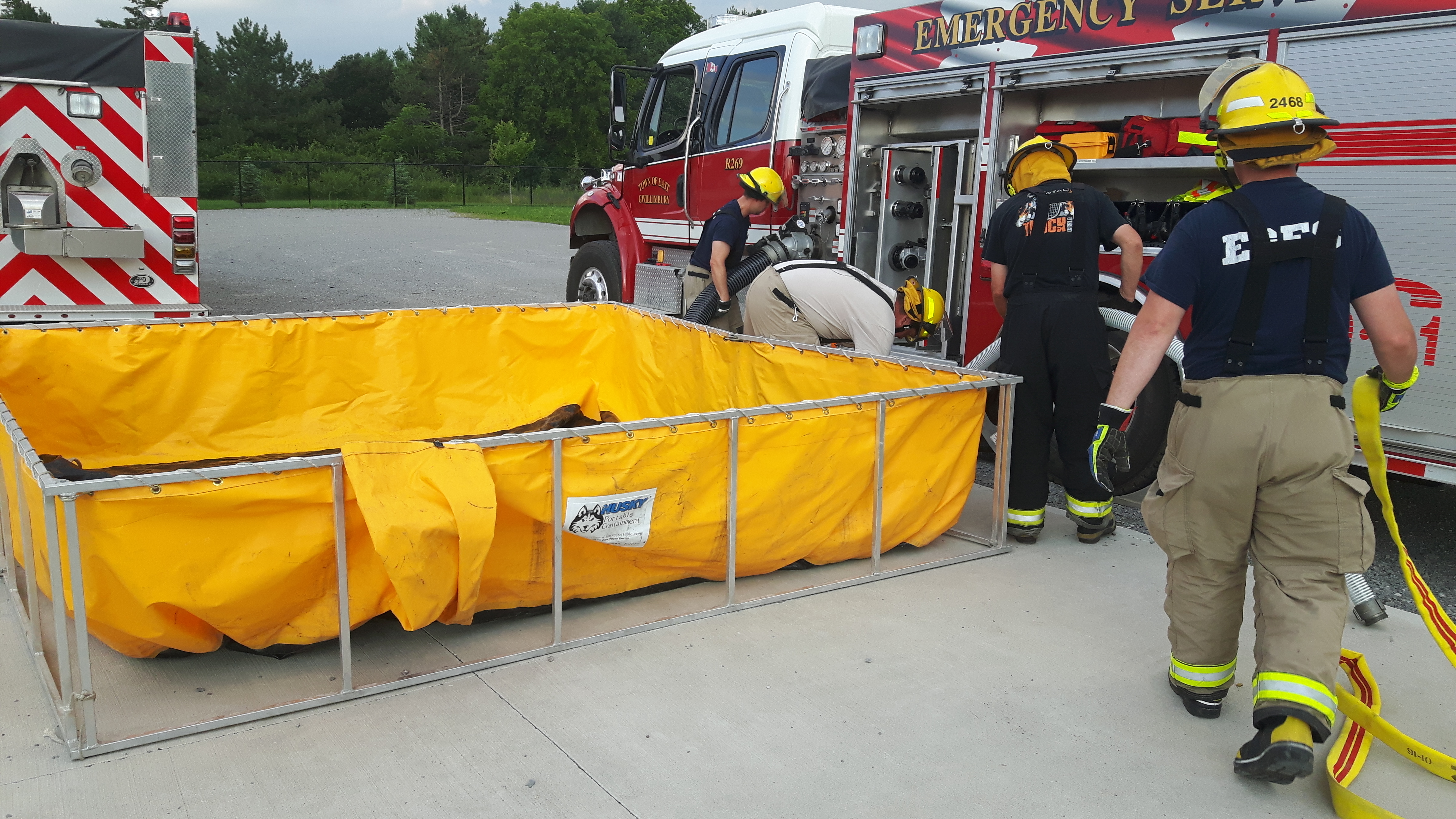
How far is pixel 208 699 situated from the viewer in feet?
11.3

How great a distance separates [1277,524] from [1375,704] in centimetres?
79

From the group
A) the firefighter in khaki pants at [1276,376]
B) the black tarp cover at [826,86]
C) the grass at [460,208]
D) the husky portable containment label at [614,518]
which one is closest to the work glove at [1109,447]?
the firefighter in khaki pants at [1276,376]

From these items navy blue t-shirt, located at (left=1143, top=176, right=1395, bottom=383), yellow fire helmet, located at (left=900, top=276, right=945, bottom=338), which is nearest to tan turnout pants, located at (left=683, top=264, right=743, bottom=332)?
yellow fire helmet, located at (left=900, top=276, right=945, bottom=338)

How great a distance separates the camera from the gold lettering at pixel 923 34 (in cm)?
676

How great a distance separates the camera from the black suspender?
310 cm

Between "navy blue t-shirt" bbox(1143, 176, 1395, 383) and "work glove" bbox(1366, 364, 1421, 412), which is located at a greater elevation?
"navy blue t-shirt" bbox(1143, 176, 1395, 383)

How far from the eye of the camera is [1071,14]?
232 inches

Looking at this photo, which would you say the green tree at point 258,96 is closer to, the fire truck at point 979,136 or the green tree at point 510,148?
the green tree at point 510,148

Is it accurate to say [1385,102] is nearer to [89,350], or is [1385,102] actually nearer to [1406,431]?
[1406,431]

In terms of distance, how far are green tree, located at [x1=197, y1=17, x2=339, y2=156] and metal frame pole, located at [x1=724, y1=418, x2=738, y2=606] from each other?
54.5 metres

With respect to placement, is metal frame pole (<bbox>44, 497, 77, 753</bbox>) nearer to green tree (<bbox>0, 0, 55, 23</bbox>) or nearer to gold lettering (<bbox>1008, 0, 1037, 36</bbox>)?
gold lettering (<bbox>1008, 0, 1037, 36</bbox>)

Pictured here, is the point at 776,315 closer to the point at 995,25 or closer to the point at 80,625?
the point at 995,25

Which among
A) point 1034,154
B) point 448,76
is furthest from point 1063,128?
point 448,76

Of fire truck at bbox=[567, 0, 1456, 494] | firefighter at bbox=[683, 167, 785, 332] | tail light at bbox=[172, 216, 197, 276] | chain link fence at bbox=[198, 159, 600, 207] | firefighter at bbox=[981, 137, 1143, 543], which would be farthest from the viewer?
chain link fence at bbox=[198, 159, 600, 207]
